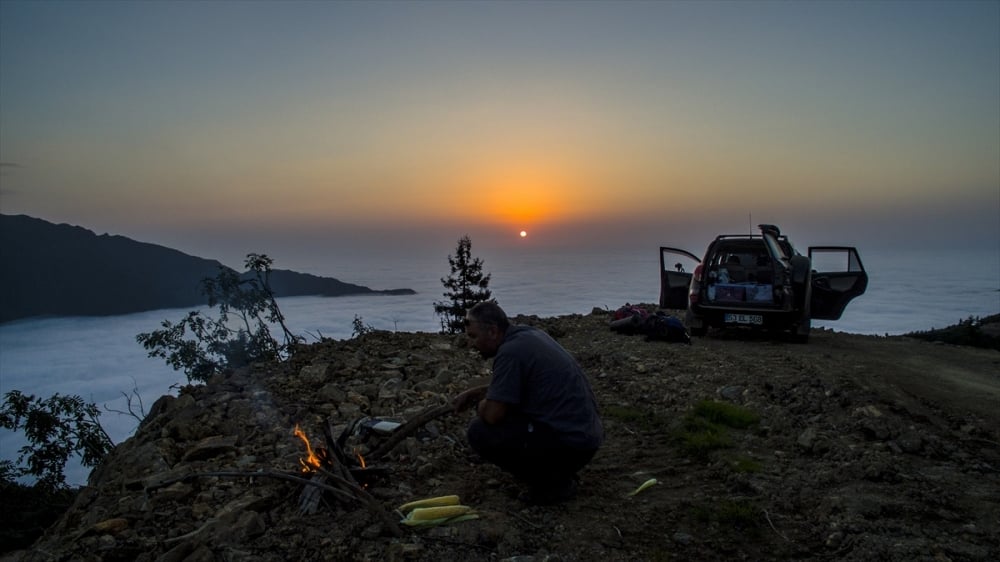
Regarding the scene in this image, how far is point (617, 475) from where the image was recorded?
4875 mm

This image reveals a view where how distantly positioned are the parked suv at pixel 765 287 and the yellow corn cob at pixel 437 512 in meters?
8.34

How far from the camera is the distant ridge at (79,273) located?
174ft

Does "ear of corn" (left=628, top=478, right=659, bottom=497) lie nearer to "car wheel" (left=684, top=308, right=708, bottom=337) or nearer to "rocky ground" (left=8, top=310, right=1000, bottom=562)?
"rocky ground" (left=8, top=310, right=1000, bottom=562)

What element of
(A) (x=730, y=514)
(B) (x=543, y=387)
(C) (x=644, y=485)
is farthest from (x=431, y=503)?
(A) (x=730, y=514)

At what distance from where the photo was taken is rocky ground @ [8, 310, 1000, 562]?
11.9ft

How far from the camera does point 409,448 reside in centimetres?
509

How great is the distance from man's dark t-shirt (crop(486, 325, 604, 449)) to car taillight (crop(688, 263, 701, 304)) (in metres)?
7.92

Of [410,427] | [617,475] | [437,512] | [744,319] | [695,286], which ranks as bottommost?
[617,475]

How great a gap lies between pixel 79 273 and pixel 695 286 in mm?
66055

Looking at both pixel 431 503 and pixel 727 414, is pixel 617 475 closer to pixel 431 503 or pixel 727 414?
pixel 431 503

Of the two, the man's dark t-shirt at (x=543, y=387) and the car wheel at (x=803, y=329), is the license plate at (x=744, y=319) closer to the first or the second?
the car wheel at (x=803, y=329)

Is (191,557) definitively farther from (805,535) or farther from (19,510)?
(19,510)

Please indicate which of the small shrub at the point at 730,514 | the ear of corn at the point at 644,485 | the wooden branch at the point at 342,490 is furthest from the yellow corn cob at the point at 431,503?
the small shrub at the point at 730,514

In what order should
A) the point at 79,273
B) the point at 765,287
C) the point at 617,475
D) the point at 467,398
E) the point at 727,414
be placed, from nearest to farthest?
the point at 467,398
the point at 617,475
the point at 727,414
the point at 765,287
the point at 79,273
